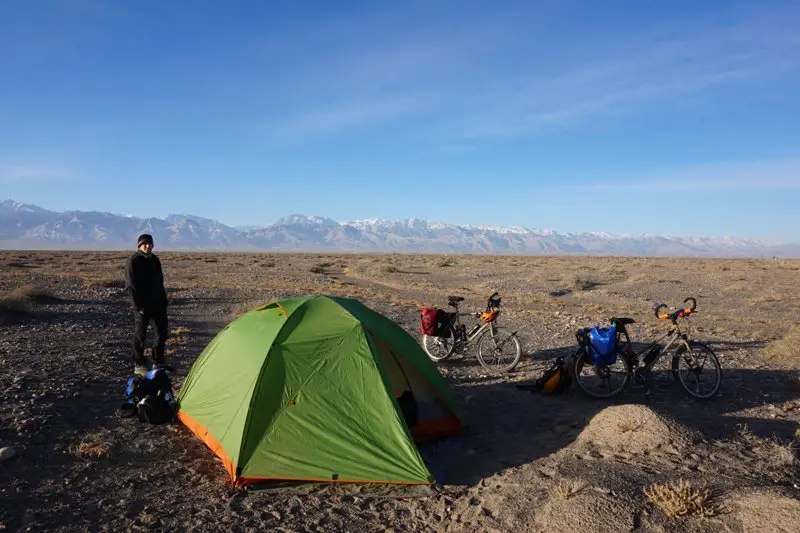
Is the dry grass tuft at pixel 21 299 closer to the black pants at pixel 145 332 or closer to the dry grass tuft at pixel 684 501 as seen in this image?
the black pants at pixel 145 332

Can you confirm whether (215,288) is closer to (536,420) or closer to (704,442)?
(536,420)

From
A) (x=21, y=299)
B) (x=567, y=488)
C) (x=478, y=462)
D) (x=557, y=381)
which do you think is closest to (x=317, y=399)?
(x=478, y=462)

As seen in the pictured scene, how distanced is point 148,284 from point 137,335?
96 centimetres

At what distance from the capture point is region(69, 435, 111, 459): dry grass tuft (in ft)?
21.0

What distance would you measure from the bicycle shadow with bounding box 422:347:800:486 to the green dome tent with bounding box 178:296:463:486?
52 centimetres

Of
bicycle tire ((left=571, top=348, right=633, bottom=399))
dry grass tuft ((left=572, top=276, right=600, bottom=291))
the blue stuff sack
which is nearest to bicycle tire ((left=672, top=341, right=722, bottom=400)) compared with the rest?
bicycle tire ((left=571, top=348, right=633, bottom=399))

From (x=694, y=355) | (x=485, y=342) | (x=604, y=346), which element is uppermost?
(x=604, y=346)

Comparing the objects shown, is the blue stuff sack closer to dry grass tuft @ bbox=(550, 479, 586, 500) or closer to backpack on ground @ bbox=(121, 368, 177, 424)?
dry grass tuft @ bbox=(550, 479, 586, 500)

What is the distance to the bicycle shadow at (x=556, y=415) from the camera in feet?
21.6

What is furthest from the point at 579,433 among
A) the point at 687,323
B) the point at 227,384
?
the point at 687,323

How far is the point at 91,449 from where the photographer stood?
6.45 m

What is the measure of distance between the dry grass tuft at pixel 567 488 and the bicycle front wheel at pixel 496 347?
5558mm

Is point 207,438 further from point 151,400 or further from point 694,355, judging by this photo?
point 694,355

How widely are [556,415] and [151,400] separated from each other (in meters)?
5.85
